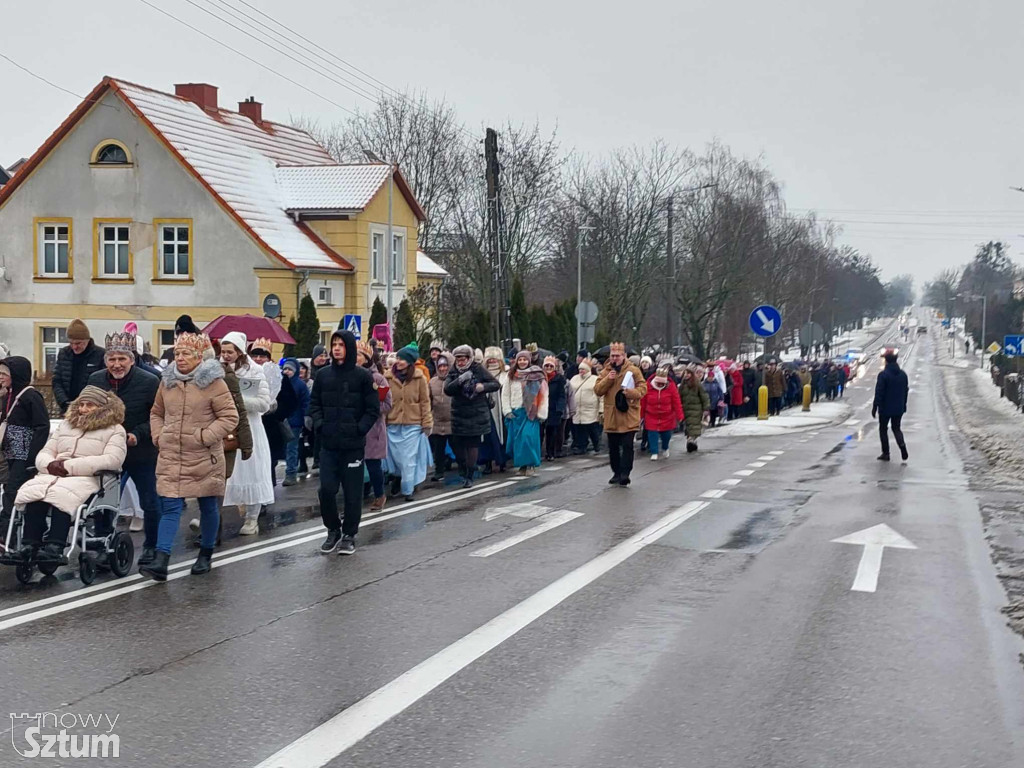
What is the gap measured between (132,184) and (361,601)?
32.2 metres

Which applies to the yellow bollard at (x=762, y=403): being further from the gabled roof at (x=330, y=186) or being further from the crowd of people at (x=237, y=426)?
Result: the crowd of people at (x=237, y=426)

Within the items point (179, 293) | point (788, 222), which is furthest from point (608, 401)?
point (788, 222)

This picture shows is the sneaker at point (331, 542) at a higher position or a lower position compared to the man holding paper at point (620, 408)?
lower

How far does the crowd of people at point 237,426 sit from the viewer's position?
A: 9180mm

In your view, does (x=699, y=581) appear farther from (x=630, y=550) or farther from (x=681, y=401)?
(x=681, y=401)

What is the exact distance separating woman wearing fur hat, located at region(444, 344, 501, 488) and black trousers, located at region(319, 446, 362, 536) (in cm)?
502

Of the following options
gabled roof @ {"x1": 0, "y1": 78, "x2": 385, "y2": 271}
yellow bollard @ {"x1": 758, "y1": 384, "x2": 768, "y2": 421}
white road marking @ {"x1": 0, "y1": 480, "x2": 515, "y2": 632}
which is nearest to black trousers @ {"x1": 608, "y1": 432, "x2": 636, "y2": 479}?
white road marking @ {"x1": 0, "y1": 480, "x2": 515, "y2": 632}

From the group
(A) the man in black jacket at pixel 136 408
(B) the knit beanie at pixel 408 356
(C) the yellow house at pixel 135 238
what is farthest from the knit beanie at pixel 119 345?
(C) the yellow house at pixel 135 238

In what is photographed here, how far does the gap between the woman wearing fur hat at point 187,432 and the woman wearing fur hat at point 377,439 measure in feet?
10.6

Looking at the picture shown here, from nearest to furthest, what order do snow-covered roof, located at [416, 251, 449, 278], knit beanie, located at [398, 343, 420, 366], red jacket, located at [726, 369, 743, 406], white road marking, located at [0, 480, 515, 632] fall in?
white road marking, located at [0, 480, 515, 632] < knit beanie, located at [398, 343, 420, 366] < red jacket, located at [726, 369, 743, 406] < snow-covered roof, located at [416, 251, 449, 278]

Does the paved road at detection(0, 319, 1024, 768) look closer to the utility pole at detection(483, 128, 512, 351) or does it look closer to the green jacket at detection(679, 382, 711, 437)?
the green jacket at detection(679, 382, 711, 437)

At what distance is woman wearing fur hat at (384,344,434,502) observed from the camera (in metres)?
14.4

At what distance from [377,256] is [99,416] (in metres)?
33.8

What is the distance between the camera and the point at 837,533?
1221 centimetres
